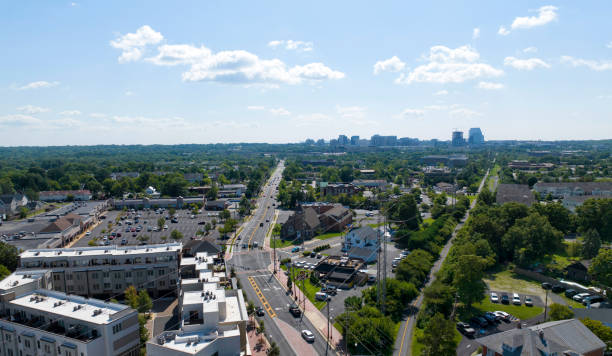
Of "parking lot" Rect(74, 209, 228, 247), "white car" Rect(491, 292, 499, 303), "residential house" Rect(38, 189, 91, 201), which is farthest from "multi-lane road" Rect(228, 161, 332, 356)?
"residential house" Rect(38, 189, 91, 201)

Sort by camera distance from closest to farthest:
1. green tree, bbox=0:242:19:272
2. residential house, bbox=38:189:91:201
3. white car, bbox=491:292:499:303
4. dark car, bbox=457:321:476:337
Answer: dark car, bbox=457:321:476:337 → white car, bbox=491:292:499:303 → green tree, bbox=0:242:19:272 → residential house, bbox=38:189:91:201

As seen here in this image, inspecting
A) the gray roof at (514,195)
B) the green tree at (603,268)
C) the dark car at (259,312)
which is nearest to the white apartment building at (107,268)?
the dark car at (259,312)

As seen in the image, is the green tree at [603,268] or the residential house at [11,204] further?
the residential house at [11,204]

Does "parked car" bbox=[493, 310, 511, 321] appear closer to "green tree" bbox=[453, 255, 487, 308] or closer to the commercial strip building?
"green tree" bbox=[453, 255, 487, 308]

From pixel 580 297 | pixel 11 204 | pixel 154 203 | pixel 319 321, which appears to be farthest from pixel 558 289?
pixel 11 204

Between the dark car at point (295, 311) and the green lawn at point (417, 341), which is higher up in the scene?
the dark car at point (295, 311)

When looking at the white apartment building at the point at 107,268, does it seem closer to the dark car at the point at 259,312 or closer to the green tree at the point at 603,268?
the dark car at the point at 259,312

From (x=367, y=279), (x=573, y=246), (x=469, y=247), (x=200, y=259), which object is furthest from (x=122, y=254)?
(x=573, y=246)
